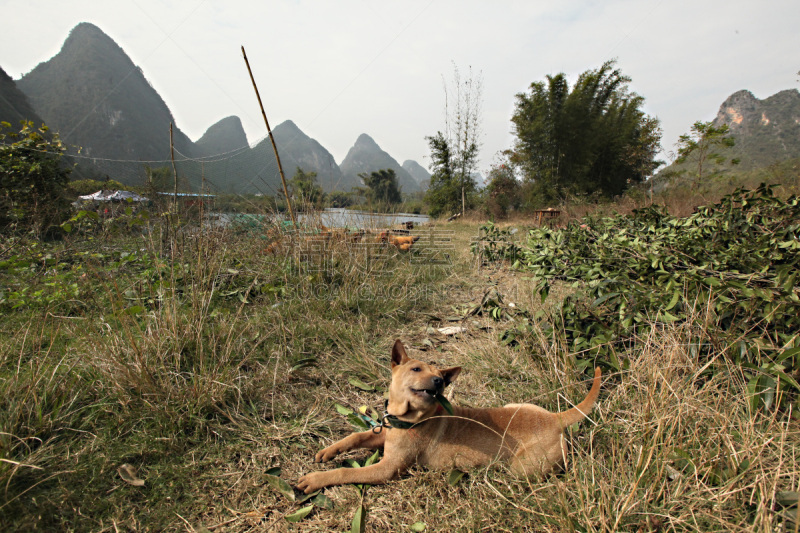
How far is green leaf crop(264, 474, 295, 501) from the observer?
1205 mm

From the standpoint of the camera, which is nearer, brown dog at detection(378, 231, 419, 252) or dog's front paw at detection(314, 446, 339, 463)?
dog's front paw at detection(314, 446, 339, 463)

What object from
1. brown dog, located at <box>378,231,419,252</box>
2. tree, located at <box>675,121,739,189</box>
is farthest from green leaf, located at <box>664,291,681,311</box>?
tree, located at <box>675,121,739,189</box>

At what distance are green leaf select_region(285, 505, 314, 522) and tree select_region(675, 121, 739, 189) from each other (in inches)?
534

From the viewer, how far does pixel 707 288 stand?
157 cm

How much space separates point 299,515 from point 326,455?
25 centimetres

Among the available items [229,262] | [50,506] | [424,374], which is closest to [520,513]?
[424,374]

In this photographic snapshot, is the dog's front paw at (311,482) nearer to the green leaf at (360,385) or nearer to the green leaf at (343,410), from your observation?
the green leaf at (343,410)

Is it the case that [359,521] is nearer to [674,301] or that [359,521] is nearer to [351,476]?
[351,476]

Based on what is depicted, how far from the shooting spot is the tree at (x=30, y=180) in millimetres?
3586

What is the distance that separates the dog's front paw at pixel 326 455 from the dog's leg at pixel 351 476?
0.13 m

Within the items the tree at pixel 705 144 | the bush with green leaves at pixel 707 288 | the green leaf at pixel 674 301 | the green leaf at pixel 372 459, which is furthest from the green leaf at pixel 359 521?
the tree at pixel 705 144

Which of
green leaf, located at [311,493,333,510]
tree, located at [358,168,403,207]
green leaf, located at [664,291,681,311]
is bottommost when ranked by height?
green leaf, located at [311,493,333,510]

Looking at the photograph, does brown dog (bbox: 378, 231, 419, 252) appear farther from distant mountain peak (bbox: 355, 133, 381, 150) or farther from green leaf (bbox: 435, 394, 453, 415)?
distant mountain peak (bbox: 355, 133, 381, 150)

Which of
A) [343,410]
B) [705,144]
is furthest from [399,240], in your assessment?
[705,144]
